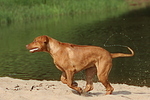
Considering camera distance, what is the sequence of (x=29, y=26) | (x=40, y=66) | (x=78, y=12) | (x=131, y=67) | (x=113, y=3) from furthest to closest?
1. (x=113, y=3)
2. (x=78, y=12)
3. (x=29, y=26)
4. (x=40, y=66)
5. (x=131, y=67)

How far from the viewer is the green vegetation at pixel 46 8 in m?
38.4

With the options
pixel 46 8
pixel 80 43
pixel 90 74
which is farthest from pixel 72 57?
pixel 46 8

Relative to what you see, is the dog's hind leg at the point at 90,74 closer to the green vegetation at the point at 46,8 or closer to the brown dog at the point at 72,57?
the brown dog at the point at 72,57

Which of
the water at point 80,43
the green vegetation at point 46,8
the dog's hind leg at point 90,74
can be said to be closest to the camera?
the dog's hind leg at point 90,74

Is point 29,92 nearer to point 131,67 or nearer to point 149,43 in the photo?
point 131,67

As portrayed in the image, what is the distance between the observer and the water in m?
14.5

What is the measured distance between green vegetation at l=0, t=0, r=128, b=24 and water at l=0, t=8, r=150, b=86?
1.83 m

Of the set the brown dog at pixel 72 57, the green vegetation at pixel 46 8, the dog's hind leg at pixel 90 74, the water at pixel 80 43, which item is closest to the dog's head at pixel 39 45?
the brown dog at pixel 72 57

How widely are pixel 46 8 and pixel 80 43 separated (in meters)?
19.9

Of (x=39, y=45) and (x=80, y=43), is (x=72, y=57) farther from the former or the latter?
(x=80, y=43)

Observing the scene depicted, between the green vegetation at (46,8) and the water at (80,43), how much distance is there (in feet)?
5.99

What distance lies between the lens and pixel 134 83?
12.7m

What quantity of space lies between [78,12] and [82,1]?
78.0 inches

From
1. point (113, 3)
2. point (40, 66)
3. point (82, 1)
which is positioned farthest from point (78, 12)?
point (40, 66)
